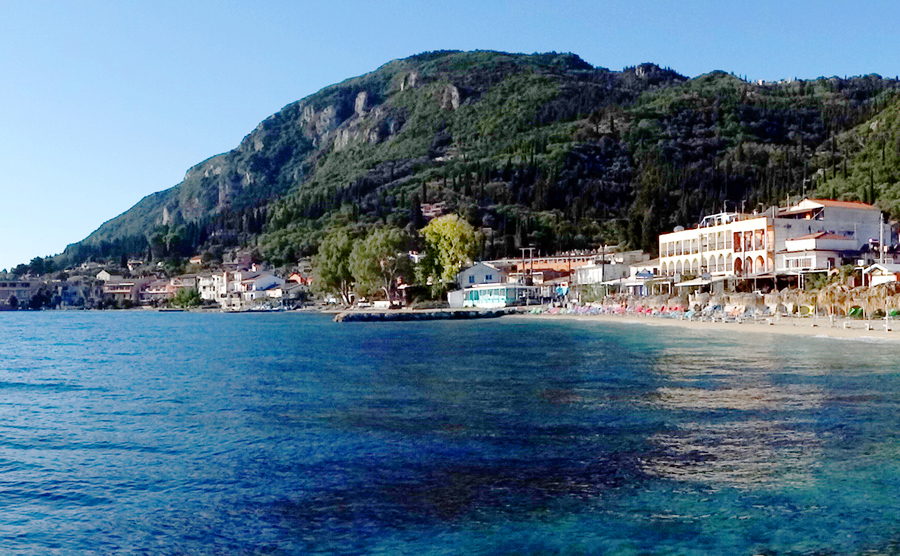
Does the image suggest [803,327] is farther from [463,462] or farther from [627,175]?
[627,175]

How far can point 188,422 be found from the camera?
59.3 ft

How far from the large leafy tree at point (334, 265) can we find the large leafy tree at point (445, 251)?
35.3 ft

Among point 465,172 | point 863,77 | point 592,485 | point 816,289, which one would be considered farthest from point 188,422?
point 863,77

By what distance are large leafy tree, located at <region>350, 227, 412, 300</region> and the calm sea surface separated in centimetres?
6113

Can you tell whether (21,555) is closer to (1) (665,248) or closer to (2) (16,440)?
(2) (16,440)

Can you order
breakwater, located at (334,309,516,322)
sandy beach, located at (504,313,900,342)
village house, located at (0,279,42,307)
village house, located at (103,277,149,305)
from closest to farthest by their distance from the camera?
sandy beach, located at (504,313,900,342), breakwater, located at (334,309,516,322), village house, located at (103,277,149,305), village house, located at (0,279,42,307)

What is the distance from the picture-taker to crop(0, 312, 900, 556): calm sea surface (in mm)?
9578

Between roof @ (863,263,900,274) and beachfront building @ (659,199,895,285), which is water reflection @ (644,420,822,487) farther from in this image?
beachfront building @ (659,199,895,285)

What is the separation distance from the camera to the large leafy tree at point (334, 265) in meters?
98.5

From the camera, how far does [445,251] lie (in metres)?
93.6

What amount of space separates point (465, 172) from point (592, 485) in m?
166

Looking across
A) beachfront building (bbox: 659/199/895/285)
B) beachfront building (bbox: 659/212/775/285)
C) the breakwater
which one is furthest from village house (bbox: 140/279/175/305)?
beachfront building (bbox: 659/199/895/285)

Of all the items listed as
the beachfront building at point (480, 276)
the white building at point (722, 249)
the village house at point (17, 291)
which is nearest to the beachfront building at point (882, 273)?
the white building at point (722, 249)

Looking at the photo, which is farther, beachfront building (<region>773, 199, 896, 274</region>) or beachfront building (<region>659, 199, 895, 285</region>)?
beachfront building (<region>659, 199, 895, 285</region>)
